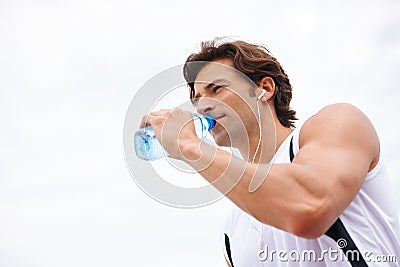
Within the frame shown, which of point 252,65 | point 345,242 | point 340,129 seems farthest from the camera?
point 252,65

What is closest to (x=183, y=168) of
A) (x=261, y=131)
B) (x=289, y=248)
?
(x=289, y=248)

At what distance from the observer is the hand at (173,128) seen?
292 cm

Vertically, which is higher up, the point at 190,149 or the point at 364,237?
the point at 190,149

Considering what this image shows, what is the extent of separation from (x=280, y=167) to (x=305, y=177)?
13 cm

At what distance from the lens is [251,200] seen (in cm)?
264

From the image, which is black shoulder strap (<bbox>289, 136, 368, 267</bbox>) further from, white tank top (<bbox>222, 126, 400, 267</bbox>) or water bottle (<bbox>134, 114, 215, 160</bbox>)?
water bottle (<bbox>134, 114, 215, 160</bbox>)

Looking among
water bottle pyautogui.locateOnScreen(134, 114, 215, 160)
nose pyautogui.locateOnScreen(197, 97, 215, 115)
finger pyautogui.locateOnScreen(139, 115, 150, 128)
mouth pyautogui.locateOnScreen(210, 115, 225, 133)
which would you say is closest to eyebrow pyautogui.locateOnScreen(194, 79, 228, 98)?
nose pyautogui.locateOnScreen(197, 97, 215, 115)

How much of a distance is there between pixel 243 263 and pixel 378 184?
3.67 feet

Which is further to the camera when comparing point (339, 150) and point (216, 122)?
point (216, 122)

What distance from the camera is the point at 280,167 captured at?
105 inches

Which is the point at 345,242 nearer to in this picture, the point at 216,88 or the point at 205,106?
the point at 205,106

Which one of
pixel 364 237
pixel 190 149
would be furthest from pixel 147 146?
pixel 364 237

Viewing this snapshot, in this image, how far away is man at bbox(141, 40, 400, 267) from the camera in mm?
2611

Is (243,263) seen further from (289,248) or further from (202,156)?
(202,156)
